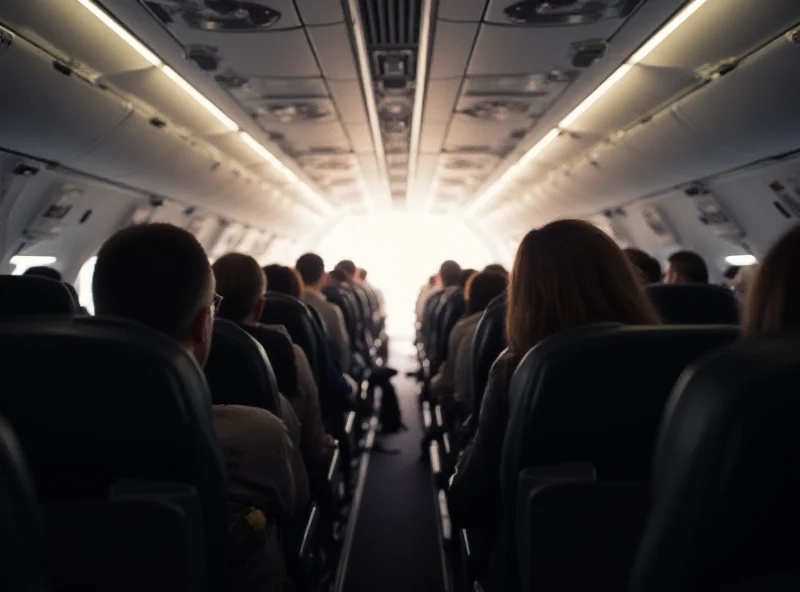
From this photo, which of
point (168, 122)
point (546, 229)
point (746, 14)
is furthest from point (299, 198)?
point (546, 229)

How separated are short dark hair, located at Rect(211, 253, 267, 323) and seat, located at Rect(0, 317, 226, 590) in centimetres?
156

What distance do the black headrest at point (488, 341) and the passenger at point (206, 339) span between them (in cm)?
127

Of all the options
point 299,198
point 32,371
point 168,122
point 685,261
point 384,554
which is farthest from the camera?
point 299,198

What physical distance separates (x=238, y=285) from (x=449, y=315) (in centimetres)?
311

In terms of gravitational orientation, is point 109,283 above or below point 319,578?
above

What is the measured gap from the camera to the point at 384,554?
193 inches

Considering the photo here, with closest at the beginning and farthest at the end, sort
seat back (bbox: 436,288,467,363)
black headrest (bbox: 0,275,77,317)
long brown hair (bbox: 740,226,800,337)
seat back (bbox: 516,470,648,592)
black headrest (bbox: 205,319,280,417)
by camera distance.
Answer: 1. long brown hair (bbox: 740,226,800,337)
2. seat back (bbox: 516,470,648,592)
3. black headrest (bbox: 205,319,280,417)
4. black headrest (bbox: 0,275,77,317)
5. seat back (bbox: 436,288,467,363)

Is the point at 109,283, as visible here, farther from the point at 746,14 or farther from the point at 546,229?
the point at 746,14

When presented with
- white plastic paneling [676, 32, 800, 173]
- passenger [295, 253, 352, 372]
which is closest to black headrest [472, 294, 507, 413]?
white plastic paneling [676, 32, 800, 173]

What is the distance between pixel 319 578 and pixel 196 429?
116 inches

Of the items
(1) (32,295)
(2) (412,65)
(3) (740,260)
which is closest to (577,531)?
(1) (32,295)

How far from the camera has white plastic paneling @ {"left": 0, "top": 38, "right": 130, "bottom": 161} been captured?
4.11 meters

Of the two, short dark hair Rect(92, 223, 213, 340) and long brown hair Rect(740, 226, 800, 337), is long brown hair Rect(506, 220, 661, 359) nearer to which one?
long brown hair Rect(740, 226, 800, 337)

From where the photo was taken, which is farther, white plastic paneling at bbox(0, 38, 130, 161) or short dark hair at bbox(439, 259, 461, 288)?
short dark hair at bbox(439, 259, 461, 288)
